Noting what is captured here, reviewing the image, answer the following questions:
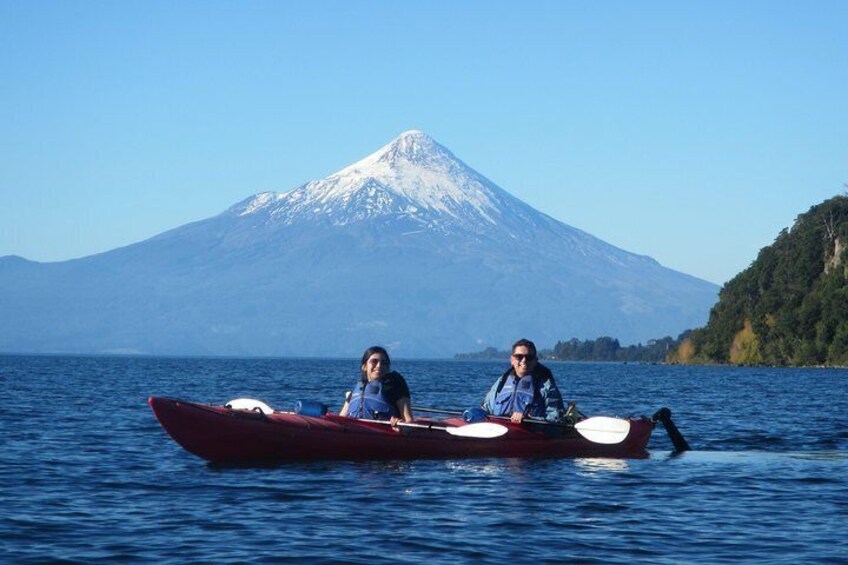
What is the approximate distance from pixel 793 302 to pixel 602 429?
97.0 metres

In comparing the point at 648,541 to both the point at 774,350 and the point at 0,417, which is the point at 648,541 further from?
the point at 774,350

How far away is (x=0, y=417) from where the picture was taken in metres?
34.4

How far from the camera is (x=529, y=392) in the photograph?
2383 centimetres

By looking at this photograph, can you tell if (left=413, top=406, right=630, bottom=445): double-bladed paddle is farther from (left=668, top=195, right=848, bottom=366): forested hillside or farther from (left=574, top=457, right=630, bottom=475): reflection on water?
(left=668, top=195, right=848, bottom=366): forested hillside

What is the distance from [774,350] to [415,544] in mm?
110472

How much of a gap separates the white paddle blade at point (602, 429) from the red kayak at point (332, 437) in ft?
0.13

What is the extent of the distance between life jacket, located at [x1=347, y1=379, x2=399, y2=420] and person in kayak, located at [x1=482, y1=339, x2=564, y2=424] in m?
2.13

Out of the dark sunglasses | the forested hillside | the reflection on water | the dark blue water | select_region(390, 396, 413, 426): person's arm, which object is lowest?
the dark blue water

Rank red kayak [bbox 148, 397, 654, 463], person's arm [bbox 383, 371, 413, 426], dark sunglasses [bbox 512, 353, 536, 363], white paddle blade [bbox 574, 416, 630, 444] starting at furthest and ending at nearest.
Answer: white paddle blade [bbox 574, 416, 630, 444] < dark sunglasses [bbox 512, 353, 536, 363] < person's arm [bbox 383, 371, 413, 426] < red kayak [bbox 148, 397, 654, 463]

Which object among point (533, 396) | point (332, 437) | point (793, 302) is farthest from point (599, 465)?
point (793, 302)

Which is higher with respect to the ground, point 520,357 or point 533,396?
point 520,357

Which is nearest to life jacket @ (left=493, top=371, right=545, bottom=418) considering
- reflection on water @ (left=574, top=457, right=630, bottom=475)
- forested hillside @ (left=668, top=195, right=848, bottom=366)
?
reflection on water @ (left=574, top=457, right=630, bottom=475)

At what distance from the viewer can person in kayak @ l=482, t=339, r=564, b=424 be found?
77.9 feet

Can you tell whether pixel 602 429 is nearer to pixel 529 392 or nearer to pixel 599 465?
pixel 599 465
